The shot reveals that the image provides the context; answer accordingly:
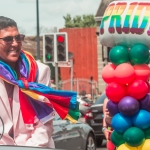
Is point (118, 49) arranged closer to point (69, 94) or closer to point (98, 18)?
point (69, 94)

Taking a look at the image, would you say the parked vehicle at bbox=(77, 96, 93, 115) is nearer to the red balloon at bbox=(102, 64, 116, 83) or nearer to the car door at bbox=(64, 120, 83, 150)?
the car door at bbox=(64, 120, 83, 150)

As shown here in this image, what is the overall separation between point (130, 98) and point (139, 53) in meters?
0.51

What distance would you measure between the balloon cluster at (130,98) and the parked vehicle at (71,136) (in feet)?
10.6

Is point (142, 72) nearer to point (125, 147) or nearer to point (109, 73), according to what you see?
point (109, 73)

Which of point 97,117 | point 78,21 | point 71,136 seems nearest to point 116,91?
point 71,136

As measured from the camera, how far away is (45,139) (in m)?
4.05

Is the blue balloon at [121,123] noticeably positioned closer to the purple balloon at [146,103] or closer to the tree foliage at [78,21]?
the purple balloon at [146,103]

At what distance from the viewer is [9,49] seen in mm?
4164

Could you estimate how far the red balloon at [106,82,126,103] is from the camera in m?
6.39

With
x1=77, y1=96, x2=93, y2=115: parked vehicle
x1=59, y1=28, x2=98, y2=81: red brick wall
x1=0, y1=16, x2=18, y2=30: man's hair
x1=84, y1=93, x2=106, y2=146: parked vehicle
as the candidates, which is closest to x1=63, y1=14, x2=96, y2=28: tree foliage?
x1=59, y1=28, x2=98, y2=81: red brick wall

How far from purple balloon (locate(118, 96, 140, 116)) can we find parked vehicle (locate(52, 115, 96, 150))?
132 inches

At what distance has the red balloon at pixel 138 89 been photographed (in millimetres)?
6277

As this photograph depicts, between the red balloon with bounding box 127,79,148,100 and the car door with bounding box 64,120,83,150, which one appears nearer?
the red balloon with bounding box 127,79,148,100

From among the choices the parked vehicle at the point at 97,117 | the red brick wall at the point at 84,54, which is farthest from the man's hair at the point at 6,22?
the red brick wall at the point at 84,54
